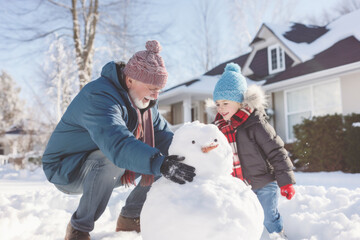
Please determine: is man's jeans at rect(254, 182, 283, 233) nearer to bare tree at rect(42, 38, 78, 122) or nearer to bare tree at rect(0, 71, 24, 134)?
bare tree at rect(42, 38, 78, 122)

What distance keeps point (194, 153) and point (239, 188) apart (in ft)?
0.93

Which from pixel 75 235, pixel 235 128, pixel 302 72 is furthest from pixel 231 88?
pixel 302 72

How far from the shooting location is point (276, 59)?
13.0 metres

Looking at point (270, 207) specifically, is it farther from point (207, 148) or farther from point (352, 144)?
point (352, 144)

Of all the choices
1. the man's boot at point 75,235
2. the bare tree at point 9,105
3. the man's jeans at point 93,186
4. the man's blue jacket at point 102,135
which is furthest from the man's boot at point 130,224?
the bare tree at point 9,105

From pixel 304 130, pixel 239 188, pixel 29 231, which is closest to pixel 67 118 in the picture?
pixel 29 231

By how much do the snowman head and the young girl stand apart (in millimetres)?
1060

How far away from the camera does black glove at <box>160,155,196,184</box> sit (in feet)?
4.83

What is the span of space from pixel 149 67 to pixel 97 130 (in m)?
0.63

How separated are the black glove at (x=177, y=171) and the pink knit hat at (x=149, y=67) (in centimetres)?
87

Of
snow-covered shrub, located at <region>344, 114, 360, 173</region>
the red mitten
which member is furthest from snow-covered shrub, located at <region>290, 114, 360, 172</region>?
the red mitten

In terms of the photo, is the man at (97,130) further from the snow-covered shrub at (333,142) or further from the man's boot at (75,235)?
the snow-covered shrub at (333,142)

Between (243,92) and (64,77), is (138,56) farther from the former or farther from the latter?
(64,77)

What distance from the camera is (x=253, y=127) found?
2.69m
